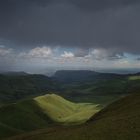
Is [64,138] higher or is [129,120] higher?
[129,120]

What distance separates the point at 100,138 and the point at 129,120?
26.0ft

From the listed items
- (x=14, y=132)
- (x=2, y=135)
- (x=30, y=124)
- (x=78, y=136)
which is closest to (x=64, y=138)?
(x=78, y=136)

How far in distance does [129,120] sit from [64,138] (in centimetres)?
1136

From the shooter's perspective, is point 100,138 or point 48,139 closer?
point 100,138

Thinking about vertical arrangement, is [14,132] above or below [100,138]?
below

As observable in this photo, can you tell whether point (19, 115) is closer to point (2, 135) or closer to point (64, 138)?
point (2, 135)

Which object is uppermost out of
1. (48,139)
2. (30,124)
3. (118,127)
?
(118,127)

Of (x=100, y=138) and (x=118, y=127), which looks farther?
(x=118, y=127)

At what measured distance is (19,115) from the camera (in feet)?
633

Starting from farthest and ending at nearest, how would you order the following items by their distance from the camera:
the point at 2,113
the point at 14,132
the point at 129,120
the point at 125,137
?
the point at 2,113 → the point at 14,132 → the point at 129,120 → the point at 125,137

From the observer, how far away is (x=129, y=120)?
4500 cm

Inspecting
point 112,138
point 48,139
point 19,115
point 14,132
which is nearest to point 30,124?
point 19,115

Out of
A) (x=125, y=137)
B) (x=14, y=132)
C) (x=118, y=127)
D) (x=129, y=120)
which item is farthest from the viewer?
(x=14, y=132)

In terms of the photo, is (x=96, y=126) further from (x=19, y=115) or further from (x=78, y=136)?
(x=19, y=115)
